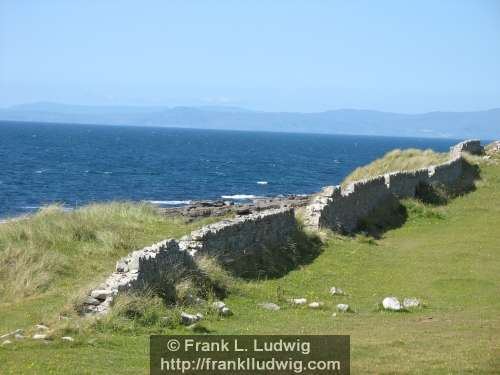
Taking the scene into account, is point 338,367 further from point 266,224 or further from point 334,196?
point 334,196

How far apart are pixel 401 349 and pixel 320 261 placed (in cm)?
1131

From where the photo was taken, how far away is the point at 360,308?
700 inches

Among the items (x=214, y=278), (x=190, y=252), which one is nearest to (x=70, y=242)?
(x=190, y=252)

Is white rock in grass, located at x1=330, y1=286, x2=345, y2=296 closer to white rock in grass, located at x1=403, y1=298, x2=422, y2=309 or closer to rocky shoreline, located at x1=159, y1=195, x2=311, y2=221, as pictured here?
white rock in grass, located at x1=403, y1=298, x2=422, y2=309

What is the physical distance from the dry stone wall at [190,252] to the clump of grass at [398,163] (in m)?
21.0

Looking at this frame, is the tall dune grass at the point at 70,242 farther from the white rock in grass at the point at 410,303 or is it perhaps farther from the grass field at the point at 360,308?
the white rock in grass at the point at 410,303

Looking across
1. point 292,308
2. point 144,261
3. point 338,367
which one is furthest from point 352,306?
point 338,367

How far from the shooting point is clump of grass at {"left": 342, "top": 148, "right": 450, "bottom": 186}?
46.4m

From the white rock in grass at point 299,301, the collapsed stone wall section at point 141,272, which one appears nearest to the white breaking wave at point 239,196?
the white rock in grass at point 299,301

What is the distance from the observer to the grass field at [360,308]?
1153 cm

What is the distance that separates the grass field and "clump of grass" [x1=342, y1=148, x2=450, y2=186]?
559 inches

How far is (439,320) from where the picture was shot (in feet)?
52.3

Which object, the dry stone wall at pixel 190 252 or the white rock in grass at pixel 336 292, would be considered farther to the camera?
the white rock in grass at pixel 336 292

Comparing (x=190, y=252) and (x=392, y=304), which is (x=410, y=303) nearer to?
(x=392, y=304)
